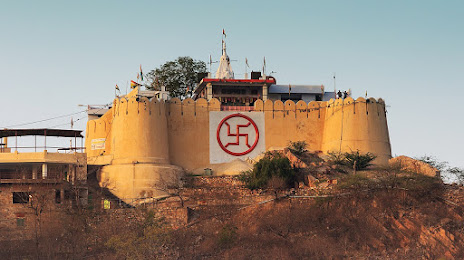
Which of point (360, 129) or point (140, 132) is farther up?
point (360, 129)

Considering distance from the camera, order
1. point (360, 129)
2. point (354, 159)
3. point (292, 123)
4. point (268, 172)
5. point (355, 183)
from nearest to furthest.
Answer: point (355, 183)
point (268, 172)
point (354, 159)
point (360, 129)
point (292, 123)

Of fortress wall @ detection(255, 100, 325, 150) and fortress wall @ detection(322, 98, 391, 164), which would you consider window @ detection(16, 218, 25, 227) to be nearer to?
fortress wall @ detection(255, 100, 325, 150)

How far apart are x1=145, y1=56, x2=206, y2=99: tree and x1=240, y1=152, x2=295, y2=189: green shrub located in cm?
1412

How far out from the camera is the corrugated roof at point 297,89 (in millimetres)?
61625

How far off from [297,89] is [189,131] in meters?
9.51

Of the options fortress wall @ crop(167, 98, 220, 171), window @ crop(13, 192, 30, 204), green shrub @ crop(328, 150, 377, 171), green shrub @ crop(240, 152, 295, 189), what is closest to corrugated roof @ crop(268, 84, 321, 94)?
fortress wall @ crop(167, 98, 220, 171)

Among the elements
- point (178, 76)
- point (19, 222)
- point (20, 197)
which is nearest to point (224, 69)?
point (178, 76)

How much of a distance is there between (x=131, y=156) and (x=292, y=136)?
1015 cm

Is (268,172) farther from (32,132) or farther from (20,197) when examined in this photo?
(32,132)

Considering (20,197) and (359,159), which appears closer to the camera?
(20,197)

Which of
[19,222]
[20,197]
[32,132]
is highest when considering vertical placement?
[32,132]

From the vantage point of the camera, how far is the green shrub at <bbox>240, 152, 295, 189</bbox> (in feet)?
166

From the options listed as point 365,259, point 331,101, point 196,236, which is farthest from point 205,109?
point 365,259

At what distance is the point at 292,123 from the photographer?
57.5 meters
